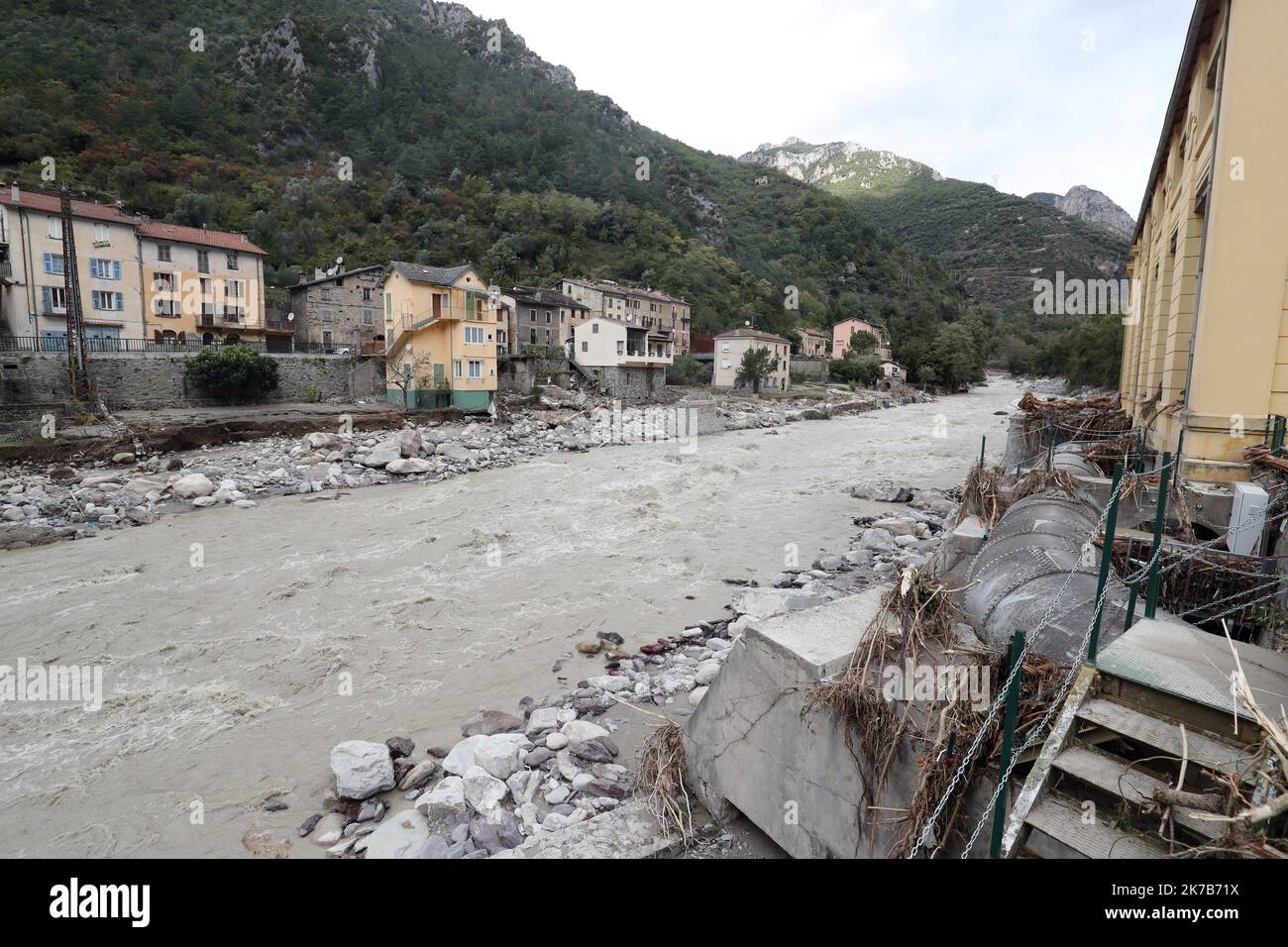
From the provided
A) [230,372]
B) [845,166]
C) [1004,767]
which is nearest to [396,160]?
[230,372]

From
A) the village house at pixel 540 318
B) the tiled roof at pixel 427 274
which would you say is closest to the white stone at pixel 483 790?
the tiled roof at pixel 427 274

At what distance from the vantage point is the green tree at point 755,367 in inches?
1980

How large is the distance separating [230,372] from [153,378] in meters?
2.81

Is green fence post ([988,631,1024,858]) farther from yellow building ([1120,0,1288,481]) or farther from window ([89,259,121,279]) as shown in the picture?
window ([89,259,121,279])

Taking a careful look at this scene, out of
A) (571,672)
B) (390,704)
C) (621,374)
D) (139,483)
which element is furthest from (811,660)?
(621,374)

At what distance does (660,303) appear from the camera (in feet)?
191

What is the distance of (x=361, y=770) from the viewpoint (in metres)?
5.38

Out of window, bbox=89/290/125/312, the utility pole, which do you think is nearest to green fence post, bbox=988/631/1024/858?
the utility pole

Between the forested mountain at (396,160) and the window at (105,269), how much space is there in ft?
62.1

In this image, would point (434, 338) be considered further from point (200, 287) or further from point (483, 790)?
point (483, 790)

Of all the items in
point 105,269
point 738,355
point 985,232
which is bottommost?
point 738,355

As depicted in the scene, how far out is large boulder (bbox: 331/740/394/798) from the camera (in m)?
5.31

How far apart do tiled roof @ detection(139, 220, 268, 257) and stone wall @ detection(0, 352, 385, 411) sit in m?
9.34
